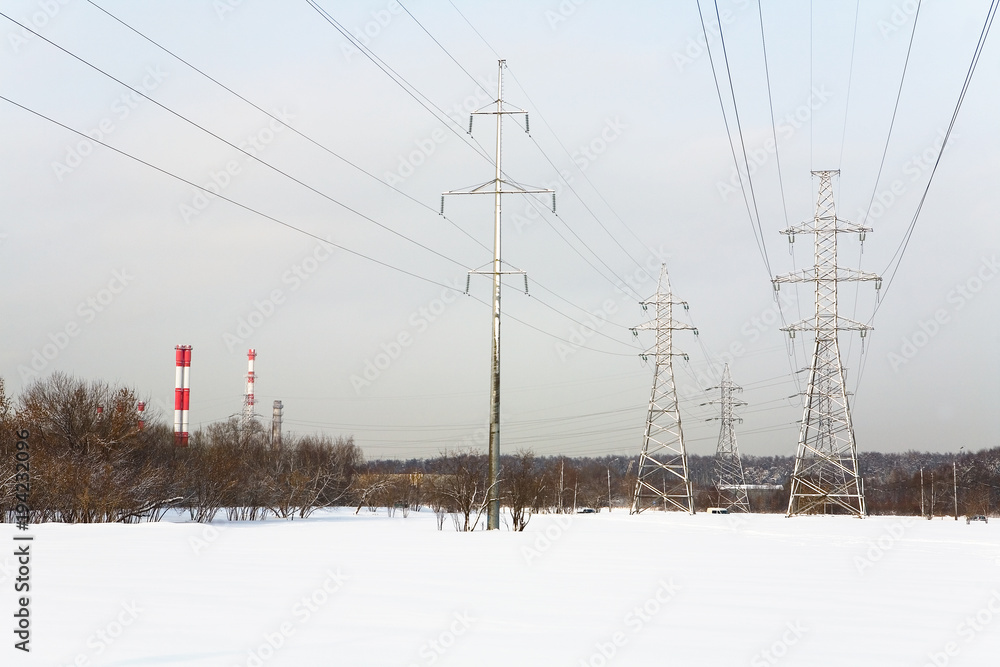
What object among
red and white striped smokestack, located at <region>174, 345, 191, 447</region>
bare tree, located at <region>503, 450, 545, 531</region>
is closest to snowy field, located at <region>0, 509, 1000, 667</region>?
bare tree, located at <region>503, 450, 545, 531</region>

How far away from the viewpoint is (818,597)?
1126 centimetres

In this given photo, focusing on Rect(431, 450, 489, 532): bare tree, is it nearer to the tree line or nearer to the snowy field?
the tree line

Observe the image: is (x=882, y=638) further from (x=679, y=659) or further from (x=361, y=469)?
(x=361, y=469)

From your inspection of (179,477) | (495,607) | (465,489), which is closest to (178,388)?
(179,477)

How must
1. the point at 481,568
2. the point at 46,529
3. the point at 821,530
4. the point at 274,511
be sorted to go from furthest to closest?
the point at 274,511
the point at 821,530
the point at 46,529
the point at 481,568

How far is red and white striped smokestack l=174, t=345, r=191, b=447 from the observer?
71938 millimetres

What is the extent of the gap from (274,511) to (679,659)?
3942cm

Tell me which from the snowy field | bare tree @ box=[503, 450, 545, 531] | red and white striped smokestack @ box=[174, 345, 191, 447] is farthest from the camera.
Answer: red and white striped smokestack @ box=[174, 345, 191, 447]

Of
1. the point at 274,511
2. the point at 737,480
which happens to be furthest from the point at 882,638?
the point at 737,480

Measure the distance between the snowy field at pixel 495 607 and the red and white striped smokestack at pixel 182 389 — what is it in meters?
56.3

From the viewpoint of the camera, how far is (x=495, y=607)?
1005 cm

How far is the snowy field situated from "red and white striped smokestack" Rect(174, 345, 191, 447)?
185ft

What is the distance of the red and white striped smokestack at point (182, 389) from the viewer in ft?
236

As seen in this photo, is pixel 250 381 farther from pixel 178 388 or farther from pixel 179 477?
pixel 179 477
